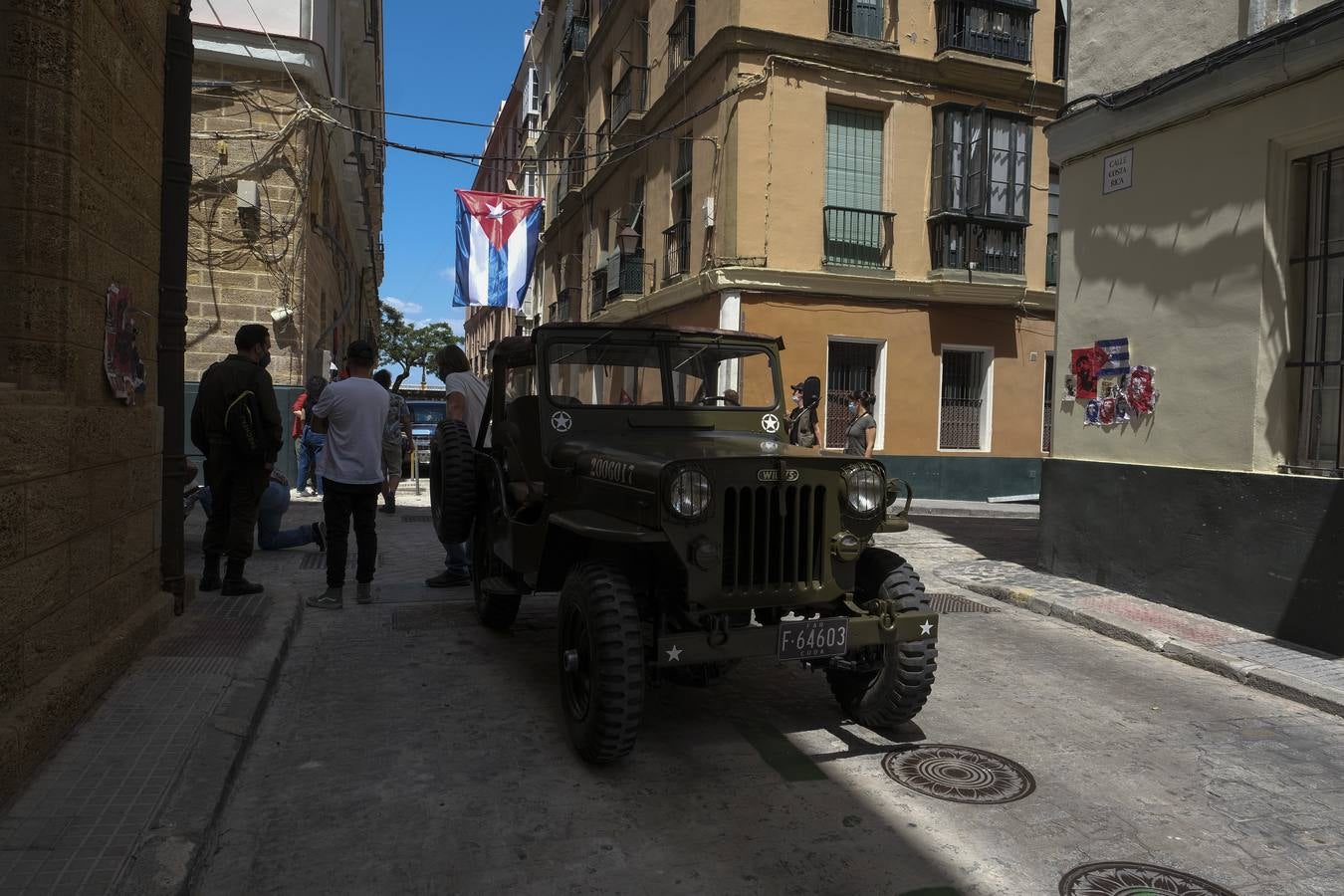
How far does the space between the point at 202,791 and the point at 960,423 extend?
1531 cm

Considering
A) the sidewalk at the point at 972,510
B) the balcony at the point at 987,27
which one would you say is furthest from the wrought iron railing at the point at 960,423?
the balcony at the point at 987,27

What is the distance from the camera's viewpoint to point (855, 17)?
15.5 metres

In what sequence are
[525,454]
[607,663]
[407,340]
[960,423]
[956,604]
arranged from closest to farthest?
[607,663] → [525,454] → [956,604] → [960,423] → [407,340]

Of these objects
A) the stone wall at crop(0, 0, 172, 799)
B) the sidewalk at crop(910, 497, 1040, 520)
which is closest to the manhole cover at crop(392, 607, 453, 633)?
the stone wall at crop(0, 0, 172, 799)

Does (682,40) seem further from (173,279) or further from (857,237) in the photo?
(173,279)

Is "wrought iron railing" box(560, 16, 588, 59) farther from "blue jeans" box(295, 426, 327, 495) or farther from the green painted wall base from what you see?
"blue jeans" box(295, 426, 327, 495)

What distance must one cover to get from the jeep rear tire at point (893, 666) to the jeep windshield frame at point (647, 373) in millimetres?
1548

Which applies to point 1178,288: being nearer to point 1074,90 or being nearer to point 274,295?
point 1074,90

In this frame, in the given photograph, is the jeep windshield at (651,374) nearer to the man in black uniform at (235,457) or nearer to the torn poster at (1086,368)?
the man in black uniform at (235,457)

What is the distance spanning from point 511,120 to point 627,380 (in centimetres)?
3910

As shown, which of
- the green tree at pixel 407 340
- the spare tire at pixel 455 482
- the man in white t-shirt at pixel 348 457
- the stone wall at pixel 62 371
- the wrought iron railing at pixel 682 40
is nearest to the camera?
the stone wall at pixel 62 371

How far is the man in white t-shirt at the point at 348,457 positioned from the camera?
20.3ft

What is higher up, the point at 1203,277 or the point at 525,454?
the point at 1203,277

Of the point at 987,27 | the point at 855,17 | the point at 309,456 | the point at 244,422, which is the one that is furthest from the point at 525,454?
the point at 987,27
